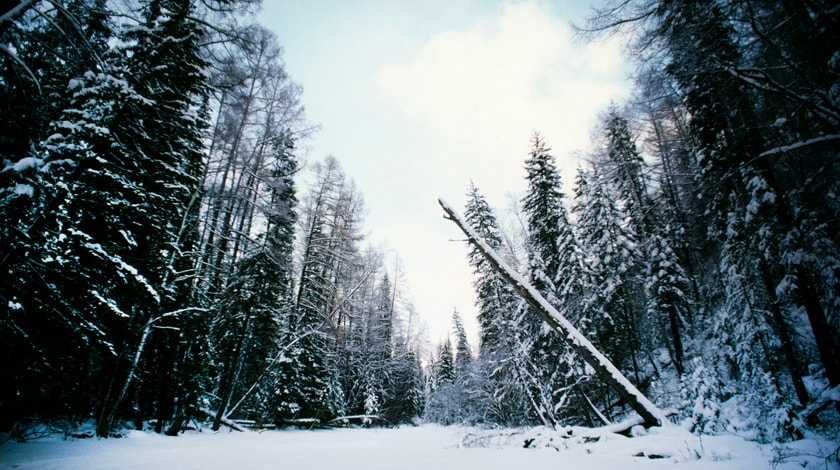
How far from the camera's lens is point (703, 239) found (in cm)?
1806

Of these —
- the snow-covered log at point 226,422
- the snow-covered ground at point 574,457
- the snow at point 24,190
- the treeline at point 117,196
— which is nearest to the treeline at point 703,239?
the snow-covered ground at point 574,457

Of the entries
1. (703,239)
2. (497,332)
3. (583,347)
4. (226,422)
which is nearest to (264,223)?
(226,422)

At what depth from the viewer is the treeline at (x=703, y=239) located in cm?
439

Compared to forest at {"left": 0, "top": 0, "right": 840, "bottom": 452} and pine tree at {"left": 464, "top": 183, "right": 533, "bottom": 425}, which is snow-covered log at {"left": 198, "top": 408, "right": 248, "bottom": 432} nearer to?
forest at {"left": 0, "top": 0, "right": 840, "bottom": 452}

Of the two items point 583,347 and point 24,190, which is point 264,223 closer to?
point 24,190

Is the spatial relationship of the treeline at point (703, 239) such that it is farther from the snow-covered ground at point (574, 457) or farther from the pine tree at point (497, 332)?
the snow-covered ground at point (574, 457)

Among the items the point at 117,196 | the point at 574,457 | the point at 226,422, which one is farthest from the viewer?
the point at 226,422

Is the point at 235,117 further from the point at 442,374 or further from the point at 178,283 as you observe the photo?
the point at 442,374

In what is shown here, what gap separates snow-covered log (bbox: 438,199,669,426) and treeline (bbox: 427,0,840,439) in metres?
0.75

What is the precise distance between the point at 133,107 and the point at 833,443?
12071 mm

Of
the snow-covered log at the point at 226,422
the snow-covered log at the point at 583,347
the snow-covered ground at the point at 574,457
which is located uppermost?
the snow-covered log at the point at 583,347

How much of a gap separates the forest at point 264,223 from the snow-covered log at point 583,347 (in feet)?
1.94

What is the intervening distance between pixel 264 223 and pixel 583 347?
12065mm

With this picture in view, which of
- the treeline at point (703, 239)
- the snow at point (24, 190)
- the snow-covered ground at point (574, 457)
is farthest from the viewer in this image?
the treeline at point (703, 239)
